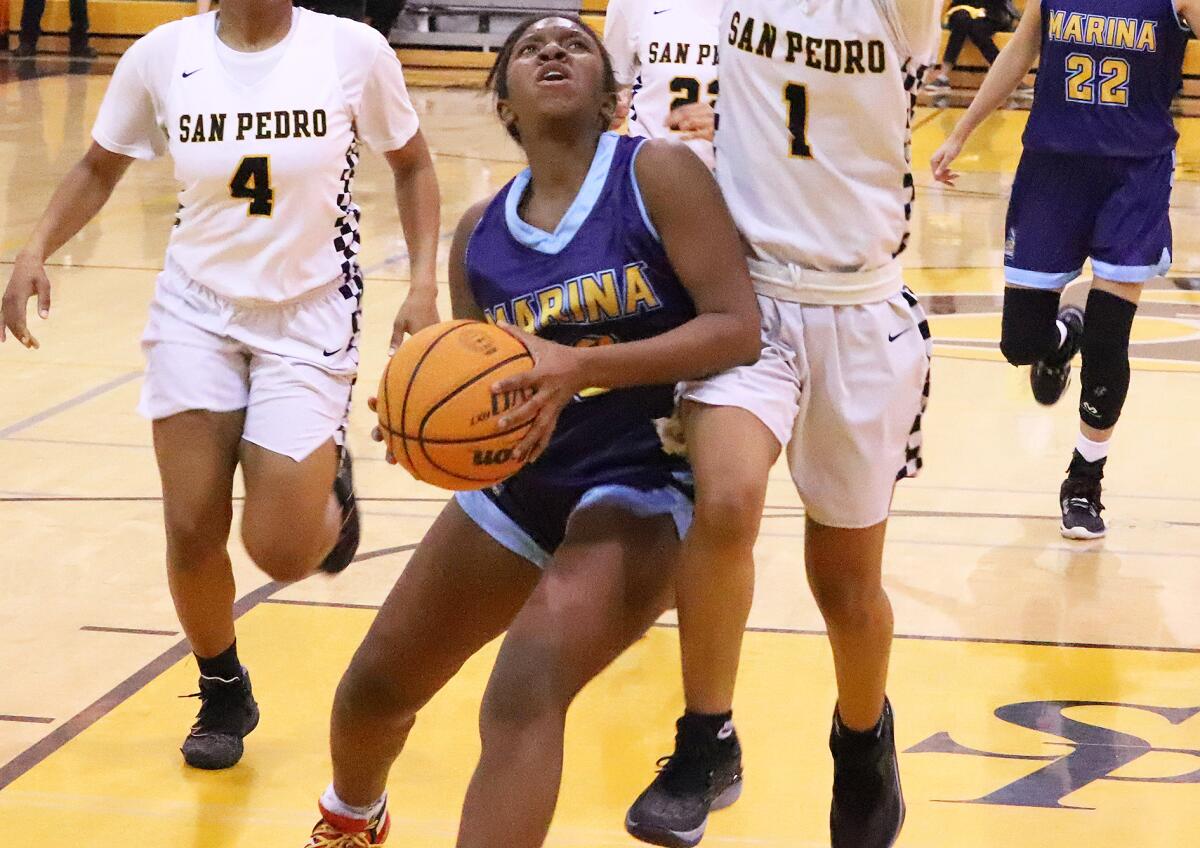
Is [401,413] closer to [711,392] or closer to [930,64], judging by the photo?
[711,392]

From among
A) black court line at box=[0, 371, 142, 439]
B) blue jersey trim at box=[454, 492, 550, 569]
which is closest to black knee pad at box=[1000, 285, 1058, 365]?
blue jersey trim at box=[454, 492, 550, 569]

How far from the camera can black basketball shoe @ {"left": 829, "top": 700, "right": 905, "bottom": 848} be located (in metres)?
3.72

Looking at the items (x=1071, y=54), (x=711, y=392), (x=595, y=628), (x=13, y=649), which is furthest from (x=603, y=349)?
(x=1071, y=54)

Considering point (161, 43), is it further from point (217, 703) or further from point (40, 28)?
point (40, 28)

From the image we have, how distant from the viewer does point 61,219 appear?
4.45 m

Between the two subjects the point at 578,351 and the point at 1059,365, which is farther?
the point at 1059,365

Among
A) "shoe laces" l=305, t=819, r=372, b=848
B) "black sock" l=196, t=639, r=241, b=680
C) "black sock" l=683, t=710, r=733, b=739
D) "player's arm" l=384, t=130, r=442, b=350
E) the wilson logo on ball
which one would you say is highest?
"player's arm" l=384, t=130, r=442, b=350

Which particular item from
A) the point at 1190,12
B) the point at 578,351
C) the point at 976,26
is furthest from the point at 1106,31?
the point at 976,26

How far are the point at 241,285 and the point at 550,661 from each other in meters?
1.66

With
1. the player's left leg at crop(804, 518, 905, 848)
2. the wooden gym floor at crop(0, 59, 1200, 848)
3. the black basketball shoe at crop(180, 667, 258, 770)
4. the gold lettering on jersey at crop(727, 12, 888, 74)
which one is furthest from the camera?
the black basketball shoe at crop(180, 667, 258, 770)

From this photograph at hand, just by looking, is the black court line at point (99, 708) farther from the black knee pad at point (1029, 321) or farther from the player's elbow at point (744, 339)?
the black knee pad at point (1029, 321)

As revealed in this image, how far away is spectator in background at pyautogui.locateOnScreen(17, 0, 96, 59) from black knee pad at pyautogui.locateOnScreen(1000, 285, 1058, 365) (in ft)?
54.6

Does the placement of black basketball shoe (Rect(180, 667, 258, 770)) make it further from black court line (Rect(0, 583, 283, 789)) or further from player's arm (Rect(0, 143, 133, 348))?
player's arm (Rect(0, 143, 133, 348))

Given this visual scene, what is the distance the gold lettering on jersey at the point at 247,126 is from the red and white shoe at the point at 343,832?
1617mm
